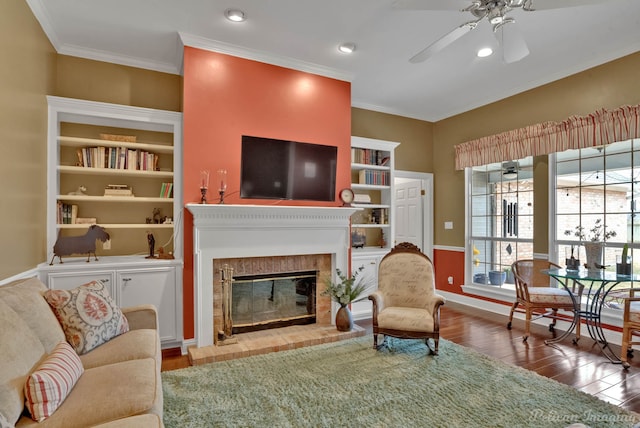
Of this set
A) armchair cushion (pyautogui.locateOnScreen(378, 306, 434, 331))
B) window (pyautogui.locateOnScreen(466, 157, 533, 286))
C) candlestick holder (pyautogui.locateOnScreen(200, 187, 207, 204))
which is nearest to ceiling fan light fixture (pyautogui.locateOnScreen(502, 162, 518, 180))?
window (pyautogui.locateOnScreen(466, 157, 533, 286))

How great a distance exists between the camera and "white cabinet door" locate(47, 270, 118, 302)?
3039 millimetres

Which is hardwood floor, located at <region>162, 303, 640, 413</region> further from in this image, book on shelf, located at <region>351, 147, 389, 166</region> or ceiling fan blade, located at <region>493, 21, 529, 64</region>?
ceiling fan blade, located at <region>493, 21, 529, 64</region>

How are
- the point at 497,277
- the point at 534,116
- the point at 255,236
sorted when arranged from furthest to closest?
the point at 497,277
the point at 534,116
the point at 255,236

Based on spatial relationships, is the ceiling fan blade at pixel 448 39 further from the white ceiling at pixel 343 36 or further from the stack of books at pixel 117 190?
the stack of books at pixel 117 190

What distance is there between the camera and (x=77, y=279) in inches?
123

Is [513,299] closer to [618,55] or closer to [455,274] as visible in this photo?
[455,274]

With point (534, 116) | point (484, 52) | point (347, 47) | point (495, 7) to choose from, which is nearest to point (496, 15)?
point (495, 7)

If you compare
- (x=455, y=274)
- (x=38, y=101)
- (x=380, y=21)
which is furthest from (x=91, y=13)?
(x=455, y=274)

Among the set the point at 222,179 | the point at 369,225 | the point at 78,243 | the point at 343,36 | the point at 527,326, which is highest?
the point at 343,36

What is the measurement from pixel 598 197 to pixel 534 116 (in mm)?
1236

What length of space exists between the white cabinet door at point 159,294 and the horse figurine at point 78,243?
1.20ft

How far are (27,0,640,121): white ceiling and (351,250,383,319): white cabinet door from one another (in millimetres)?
2322

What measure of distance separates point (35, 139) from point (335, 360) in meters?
3.23

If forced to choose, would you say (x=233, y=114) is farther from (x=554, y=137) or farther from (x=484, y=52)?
(x=554, y=137)
